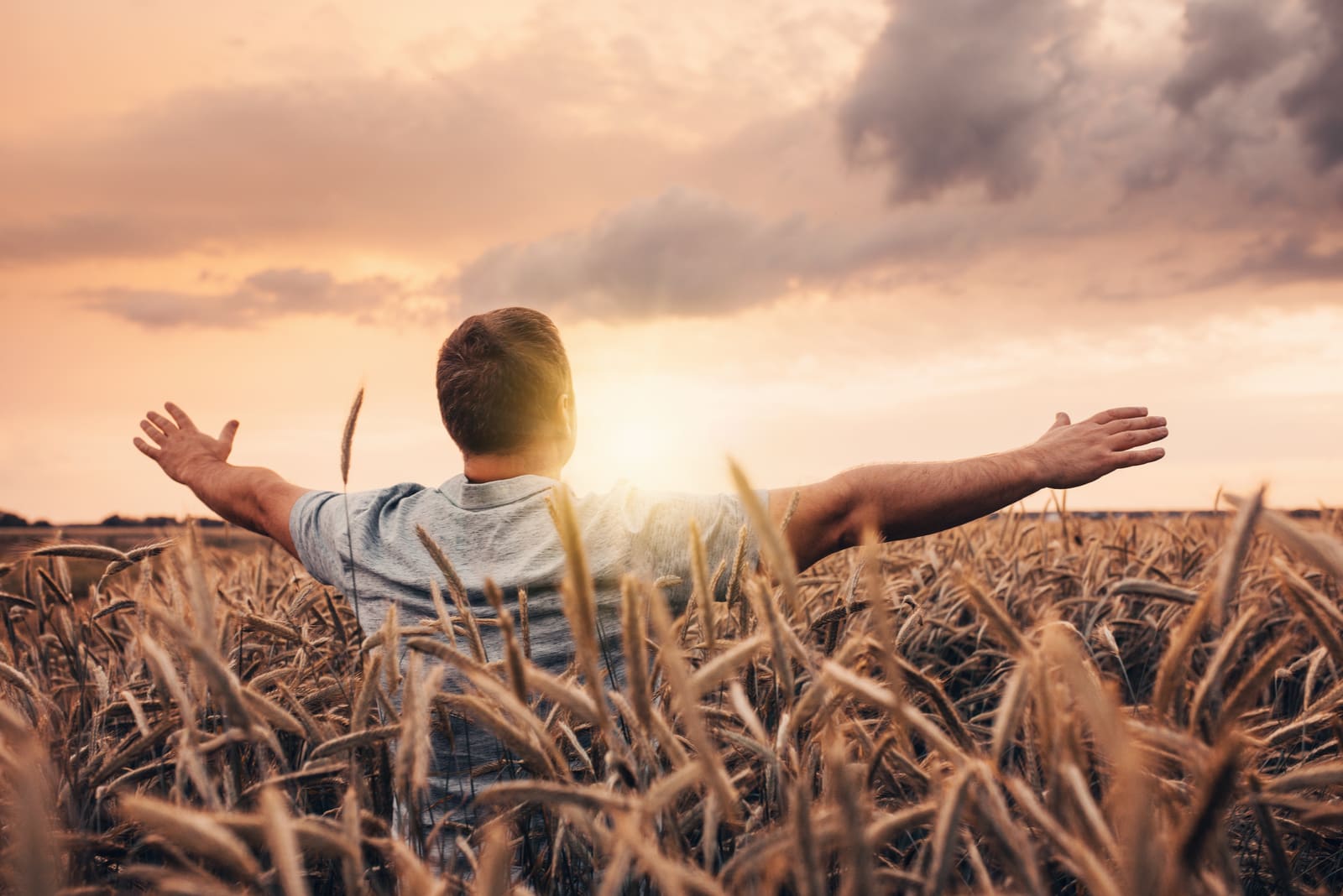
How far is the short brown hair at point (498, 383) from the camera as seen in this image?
2238 millimetres

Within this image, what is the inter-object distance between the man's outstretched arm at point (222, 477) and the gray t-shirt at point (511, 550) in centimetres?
31

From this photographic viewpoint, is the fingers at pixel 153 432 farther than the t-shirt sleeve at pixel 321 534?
Yes

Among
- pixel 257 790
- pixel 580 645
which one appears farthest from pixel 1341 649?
pixel 257 790

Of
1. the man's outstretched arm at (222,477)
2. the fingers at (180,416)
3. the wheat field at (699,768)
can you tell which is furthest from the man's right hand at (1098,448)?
the fingers at (180,416)

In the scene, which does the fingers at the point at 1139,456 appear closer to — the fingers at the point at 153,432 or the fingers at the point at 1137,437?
the fingers at the point at 1137,437

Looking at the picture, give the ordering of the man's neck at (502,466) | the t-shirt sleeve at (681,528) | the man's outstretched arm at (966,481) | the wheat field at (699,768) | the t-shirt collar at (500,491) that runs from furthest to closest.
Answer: the man's neck at (502,466)
the t-shirt collar at (500,491)
the t-shirt sleeve at (681,528)
the man's outstretched arm at (966,481)
the wheat field at (699,768)

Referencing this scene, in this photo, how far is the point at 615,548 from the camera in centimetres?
207

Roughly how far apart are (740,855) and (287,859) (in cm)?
41

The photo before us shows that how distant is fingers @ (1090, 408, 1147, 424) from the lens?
1960mm

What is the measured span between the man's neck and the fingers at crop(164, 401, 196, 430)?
1278mm

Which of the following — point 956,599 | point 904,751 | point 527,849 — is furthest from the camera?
point 956,599

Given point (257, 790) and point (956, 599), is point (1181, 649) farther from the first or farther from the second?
point (956, 599)

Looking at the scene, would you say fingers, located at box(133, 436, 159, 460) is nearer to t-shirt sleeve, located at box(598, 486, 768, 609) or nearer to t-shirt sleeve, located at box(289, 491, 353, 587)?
t-shirt sleeve, located at box(289, 491, 353, 587)

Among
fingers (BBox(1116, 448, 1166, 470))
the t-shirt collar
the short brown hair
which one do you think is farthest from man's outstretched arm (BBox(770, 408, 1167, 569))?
the short brown hair
